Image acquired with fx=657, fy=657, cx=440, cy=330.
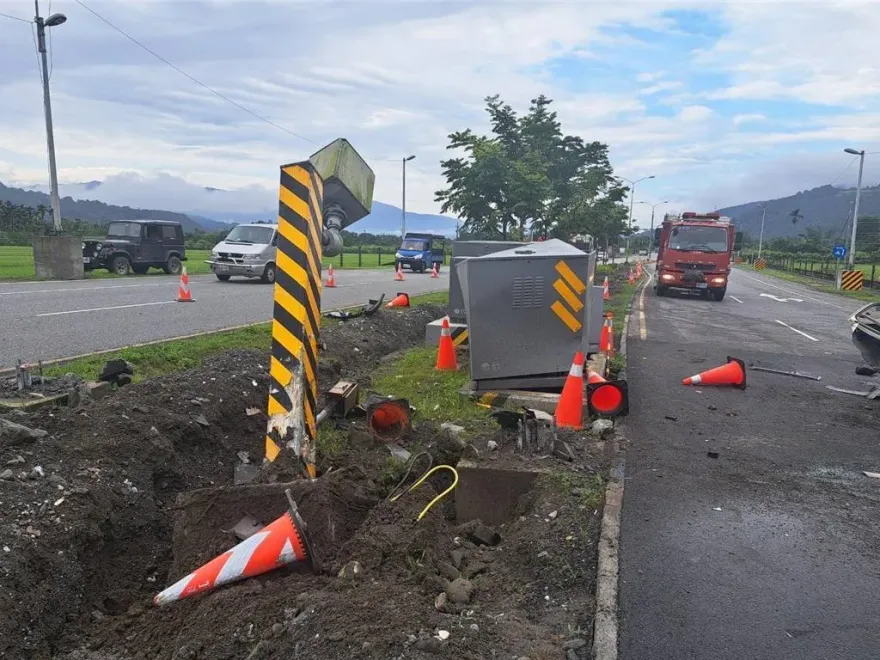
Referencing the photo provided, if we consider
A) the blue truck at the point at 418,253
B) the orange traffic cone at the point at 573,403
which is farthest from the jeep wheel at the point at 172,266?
the orange traffic cone at the point at 573,403

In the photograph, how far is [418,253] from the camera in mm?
39562

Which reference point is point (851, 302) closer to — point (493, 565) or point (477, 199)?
point (477, 199)

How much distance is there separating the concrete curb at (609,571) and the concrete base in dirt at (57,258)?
19794mm

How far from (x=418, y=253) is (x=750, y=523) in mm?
35875

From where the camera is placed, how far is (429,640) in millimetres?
2695

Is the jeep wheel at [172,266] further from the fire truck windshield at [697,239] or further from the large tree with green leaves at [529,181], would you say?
the fire truck windshield at [697,239]

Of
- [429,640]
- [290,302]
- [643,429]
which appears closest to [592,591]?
[429,640]

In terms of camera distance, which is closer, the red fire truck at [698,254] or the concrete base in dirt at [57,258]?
the concrete base in dirt at [57,258]

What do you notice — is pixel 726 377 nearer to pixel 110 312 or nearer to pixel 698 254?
pixel 110 312

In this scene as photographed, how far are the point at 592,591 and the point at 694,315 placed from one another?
655 inches

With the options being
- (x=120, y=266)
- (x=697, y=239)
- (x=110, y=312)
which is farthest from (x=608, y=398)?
(x=120, y=266)

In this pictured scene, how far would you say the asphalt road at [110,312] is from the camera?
8422 millimetres

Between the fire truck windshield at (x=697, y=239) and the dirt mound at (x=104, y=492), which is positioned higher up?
the fire truck windshield at (x=697, y=239)

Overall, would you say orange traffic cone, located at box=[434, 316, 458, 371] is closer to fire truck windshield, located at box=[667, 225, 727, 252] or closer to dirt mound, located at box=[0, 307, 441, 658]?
dirt mound, located at box=[0, 307, 441, 658]
